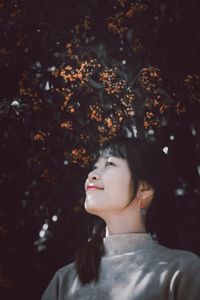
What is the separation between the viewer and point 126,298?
227 centimetres

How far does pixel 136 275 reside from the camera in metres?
2.31

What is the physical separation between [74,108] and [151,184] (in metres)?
0.67

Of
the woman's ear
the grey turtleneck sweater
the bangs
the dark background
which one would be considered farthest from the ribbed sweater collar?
the dark background

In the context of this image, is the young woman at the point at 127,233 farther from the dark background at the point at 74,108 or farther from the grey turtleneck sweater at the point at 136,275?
the dark background at the point at 74,108

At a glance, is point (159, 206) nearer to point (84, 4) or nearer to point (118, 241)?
point (118, 241)

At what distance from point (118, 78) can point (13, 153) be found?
583mm

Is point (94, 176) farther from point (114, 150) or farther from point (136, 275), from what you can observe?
point (136, 275)

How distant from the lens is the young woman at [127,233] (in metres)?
2.29

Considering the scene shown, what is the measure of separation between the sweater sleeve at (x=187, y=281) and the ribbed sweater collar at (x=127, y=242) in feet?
0.65

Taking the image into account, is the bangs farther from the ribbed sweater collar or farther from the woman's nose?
the ribbed sweater collar

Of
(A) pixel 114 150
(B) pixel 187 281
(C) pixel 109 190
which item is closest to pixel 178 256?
(B) pixel 187 281

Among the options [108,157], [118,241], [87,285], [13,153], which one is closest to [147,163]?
[108,157]

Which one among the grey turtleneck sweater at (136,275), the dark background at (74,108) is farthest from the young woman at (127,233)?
the dark background at (74,108)

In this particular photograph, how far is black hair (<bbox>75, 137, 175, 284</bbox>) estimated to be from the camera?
2439mm
